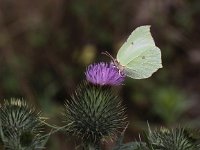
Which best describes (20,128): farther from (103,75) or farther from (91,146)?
(103,75)

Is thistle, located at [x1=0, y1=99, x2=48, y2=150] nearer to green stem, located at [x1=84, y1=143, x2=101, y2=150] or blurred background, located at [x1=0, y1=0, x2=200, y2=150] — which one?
green stem, located at [x1=84, y1=143, x2=101, y2=150]

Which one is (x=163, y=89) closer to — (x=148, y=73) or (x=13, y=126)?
(x=148, y=73)

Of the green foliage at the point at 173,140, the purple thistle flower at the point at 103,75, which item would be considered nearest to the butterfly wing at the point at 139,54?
the purple thistle flower at the point at 103,75

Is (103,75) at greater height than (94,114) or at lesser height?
greater

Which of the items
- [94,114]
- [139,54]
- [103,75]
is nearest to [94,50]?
[139,54]

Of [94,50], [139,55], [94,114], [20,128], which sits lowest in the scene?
[20,128]

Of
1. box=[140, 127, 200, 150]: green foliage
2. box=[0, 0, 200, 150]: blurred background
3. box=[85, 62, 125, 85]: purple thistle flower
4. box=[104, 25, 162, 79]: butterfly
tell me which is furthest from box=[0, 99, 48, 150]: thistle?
box=[0, 0, 200, 150]: blurred background
